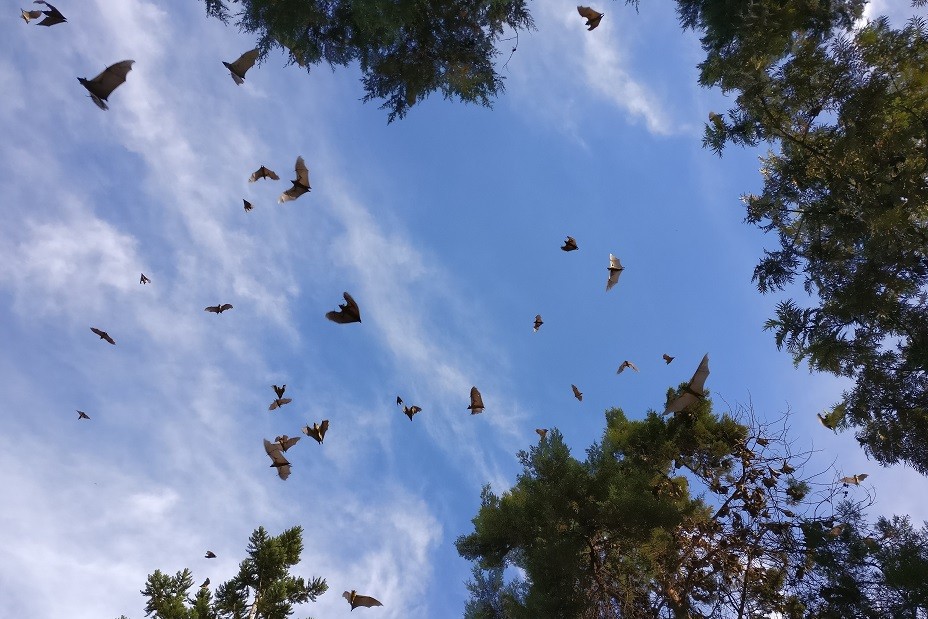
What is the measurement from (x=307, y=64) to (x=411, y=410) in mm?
6613

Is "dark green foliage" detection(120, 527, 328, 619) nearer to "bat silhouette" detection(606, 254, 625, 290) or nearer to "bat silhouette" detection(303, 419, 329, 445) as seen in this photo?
"bat silhouette" detection(303, 419, 329, 445)

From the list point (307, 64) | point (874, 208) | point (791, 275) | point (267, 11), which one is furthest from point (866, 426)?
point (267, 11)

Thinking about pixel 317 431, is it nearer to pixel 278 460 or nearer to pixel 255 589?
pixel 278 460

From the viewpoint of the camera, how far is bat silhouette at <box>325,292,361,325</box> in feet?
16.0

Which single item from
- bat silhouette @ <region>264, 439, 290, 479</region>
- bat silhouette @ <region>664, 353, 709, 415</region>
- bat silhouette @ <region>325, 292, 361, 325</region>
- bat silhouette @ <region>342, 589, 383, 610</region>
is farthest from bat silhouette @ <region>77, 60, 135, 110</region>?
bat silhouette @ <region>664, 353, 709, 415</region>

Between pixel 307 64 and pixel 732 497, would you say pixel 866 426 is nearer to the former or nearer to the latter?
pixel 732 497

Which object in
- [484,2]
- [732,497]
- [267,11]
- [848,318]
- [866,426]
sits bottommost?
[732,497]

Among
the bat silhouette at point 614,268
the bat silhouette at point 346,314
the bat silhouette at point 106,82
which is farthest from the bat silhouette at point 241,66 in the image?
the bat silhouette at point 614,268

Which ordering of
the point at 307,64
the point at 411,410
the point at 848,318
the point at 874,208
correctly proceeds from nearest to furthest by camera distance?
1. the point at 874,208
2. the point at 848,318
3. the point at 411,410
4. the point at 307,64

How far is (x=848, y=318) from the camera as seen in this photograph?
7.04 m

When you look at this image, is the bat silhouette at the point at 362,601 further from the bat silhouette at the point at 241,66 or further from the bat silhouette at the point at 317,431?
the bat silhouette at the point at 241,66

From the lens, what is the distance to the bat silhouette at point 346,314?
487 centimetres

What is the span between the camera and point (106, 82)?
15.5ft

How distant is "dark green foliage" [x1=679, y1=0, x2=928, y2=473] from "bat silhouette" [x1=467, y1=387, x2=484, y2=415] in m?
4.99
